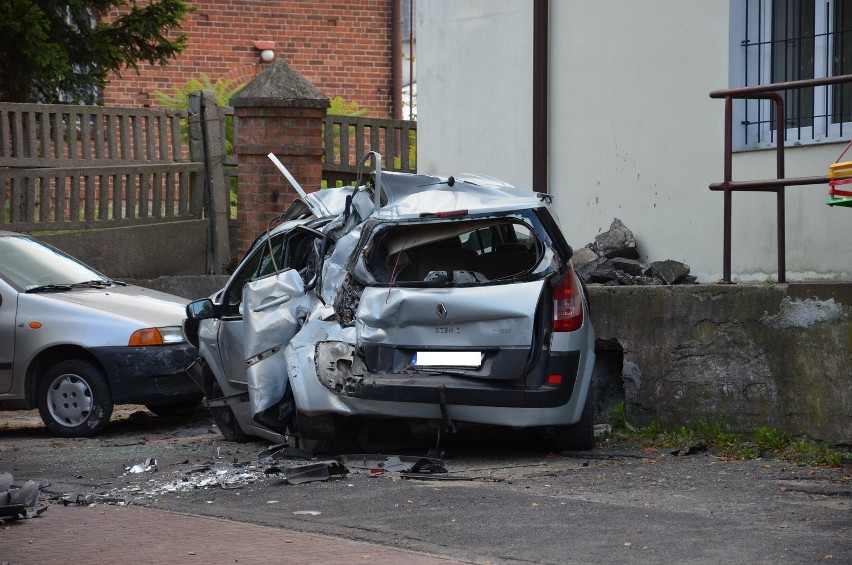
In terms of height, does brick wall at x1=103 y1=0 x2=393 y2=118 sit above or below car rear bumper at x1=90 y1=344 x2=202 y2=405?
above

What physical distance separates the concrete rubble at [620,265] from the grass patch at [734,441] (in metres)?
1.31

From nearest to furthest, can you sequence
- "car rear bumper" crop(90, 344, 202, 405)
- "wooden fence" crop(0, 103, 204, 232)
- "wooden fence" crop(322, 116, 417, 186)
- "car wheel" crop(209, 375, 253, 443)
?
"car wheel" crop(209, 375, 253, 443), "car rear bumper" crop(90, 344, 202, 405), "wooden fence" crop(0, 103, 204, 232), "wooden fence" crop(322, 116, 417, 186)

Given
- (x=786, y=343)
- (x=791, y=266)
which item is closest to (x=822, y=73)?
(x=791, y=266)

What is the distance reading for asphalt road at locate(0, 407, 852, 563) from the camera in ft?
20.7

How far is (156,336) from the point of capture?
11.4 m

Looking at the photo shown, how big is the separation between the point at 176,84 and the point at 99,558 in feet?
67.3

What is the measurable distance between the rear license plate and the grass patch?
5.59ft

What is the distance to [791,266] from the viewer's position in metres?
10.1

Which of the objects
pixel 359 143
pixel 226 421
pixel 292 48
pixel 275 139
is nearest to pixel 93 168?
pixel 275 139

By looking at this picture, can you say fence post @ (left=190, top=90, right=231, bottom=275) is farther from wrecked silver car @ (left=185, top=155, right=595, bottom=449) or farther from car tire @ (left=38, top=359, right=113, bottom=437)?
wrecked silver car @ (left=185, top=155, right=595, bottom=449)

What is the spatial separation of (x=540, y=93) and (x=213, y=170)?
196 inches

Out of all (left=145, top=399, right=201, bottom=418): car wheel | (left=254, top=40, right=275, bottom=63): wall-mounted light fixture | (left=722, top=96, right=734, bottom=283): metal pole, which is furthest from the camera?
(left=254, top=40, right=275, bottom=63): wall-mounted light fixture

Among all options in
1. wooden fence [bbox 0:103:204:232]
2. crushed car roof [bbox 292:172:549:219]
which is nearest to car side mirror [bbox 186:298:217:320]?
crushed car roof [bbox 292:172:549:219]

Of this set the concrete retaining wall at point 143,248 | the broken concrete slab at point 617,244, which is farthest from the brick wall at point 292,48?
the broken concrete slab at point 617,244
